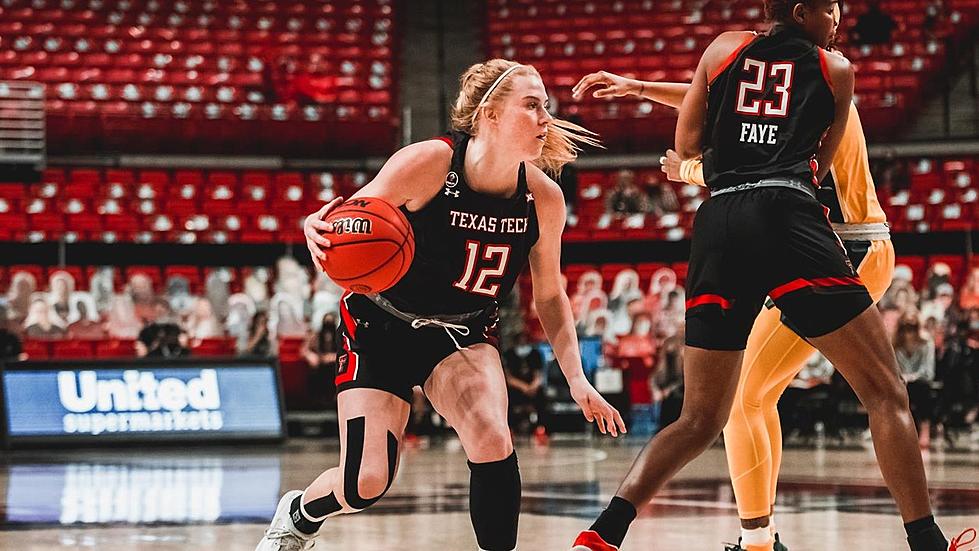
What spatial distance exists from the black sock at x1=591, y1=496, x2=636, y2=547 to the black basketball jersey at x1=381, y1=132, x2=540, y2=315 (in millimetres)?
778

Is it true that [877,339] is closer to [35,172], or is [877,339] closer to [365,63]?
[35,172]

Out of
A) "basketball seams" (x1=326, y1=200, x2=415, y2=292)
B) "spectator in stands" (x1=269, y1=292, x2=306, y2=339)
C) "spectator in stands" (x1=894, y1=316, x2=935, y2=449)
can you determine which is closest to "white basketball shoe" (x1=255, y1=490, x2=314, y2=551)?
"basketball seams" (x1=326, y1=200, x2=415, y2=292)

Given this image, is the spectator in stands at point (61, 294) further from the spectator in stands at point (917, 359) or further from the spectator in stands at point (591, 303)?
the spectator in stands at point (917, 359)

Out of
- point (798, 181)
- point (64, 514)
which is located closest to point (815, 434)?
point (64, 514)

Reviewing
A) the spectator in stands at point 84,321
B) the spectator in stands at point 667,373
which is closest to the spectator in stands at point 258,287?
the spectator in stands at point 84,321

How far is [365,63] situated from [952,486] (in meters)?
14.6

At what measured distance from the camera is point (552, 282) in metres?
4.38

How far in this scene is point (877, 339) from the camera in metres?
3.90

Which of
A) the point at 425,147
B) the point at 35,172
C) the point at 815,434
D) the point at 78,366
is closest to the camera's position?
the point at 425,147

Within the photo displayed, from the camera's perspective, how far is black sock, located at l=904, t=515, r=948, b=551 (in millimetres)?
3791

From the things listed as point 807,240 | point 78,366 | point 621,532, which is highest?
point 807,240

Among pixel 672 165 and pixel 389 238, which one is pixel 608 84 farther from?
pixel 389 238

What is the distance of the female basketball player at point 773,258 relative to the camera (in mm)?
3900

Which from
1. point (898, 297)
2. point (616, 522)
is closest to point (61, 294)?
point (898, 297)
